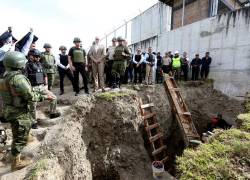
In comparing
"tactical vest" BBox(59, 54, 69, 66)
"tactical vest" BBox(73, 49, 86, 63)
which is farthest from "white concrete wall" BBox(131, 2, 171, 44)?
"tactical vest" BBox(73, 49, 86, 63)

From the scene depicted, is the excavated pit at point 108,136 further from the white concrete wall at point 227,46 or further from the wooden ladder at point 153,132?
the white concrete wall at point 227,46

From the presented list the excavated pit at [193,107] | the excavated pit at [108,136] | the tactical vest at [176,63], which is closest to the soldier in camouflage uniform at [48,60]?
the excavated pit at [108,136]

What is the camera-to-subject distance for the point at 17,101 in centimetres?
400

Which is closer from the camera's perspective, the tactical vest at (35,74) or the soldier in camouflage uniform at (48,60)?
the tactical vest at (35,74)

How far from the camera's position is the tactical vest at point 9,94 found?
3939mm

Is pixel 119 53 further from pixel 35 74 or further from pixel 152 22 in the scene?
pixel 152 22

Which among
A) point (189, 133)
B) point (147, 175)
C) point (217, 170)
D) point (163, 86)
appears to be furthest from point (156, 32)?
point (217, 170)

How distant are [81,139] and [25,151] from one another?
5.16ft

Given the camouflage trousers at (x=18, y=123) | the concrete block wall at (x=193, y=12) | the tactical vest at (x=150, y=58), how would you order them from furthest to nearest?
the concrete block wall at (x=193, y=12), the tactical vest at (x=150, y=58), the camouflage trousers at (x=18, y=123)

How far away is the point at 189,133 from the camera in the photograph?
8.14m

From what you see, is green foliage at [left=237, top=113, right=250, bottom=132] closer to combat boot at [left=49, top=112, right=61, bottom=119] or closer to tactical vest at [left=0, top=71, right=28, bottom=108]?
tactical vest at [left=0, top=71, right=28, bottom=108]

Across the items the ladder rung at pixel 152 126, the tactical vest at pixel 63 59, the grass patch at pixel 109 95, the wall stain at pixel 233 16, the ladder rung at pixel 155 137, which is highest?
the wall stain at pixel 233 16

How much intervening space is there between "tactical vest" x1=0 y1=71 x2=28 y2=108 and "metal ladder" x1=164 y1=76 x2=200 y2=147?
5.92 m

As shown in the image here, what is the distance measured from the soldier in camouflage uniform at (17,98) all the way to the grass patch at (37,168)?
0.37 metres
